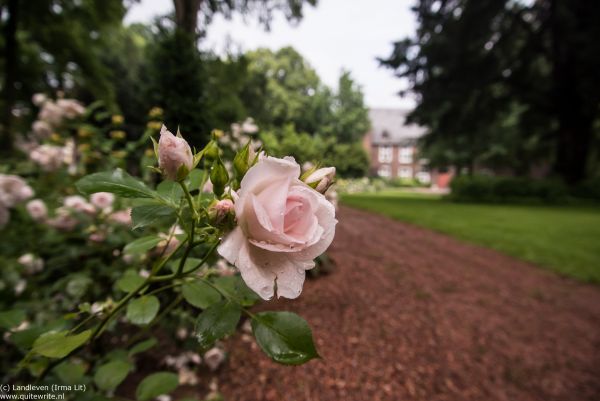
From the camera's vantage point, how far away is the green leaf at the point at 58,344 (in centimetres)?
53

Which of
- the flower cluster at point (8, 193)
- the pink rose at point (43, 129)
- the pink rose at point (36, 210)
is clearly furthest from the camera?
the pink rose at point (43, 129)

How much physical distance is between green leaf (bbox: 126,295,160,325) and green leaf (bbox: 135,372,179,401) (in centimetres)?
26

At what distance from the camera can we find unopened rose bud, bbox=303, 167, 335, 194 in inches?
23.5

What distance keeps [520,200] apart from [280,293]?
19.8m

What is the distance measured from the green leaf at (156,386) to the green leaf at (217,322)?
0.43 meters

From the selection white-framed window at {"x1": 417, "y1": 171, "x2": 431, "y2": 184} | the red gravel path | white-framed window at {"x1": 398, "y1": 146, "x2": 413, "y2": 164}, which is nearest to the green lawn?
the red gravel path

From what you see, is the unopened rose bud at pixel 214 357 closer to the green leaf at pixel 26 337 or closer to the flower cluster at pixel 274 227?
the green leaf at pixel 26 337

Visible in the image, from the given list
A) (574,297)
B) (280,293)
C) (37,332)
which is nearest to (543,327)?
(574,297)

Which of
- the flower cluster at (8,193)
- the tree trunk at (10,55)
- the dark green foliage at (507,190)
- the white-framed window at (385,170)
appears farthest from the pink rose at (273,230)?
the white-framed window at (385,170)

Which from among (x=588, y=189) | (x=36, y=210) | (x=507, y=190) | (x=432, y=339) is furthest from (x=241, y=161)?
(x=588, y=189)

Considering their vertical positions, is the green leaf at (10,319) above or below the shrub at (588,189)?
above

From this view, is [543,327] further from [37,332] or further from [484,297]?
[37,332]

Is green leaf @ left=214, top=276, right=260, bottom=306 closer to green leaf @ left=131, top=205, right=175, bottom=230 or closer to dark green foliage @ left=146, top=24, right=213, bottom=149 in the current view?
green leaf @ left=131, top=205, right=175, bottom=230

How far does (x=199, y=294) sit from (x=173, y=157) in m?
0.33
